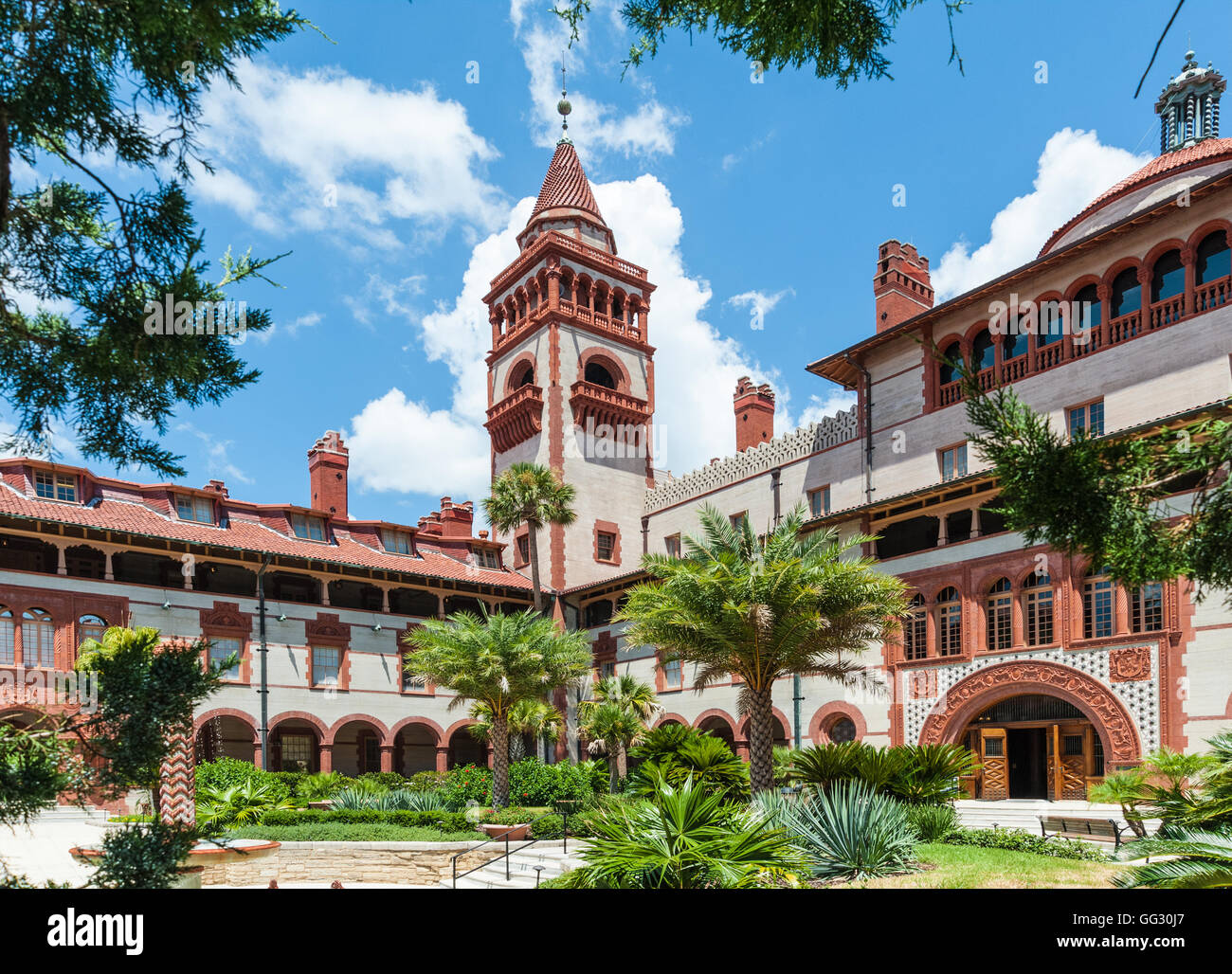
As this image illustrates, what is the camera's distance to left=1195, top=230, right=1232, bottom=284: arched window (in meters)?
23.3

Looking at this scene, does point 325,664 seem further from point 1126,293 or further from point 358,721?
point 1126,293

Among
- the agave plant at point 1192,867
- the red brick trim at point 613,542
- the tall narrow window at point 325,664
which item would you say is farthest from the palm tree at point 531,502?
the agave plant at point 1192,867

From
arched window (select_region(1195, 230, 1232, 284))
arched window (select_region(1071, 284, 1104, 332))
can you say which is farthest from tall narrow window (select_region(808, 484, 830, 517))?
arched window (select_region(1195, 230, 1232, 284))

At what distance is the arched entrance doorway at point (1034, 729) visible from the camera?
76.5ft

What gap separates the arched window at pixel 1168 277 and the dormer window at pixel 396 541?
3029cm

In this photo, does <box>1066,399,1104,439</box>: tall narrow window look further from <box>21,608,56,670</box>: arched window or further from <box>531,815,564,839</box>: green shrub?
<box>21,608,56,670</box>: arched window

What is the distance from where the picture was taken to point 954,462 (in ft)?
95.1

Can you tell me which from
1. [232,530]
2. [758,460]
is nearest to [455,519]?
[232,530]

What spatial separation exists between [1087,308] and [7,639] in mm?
34551

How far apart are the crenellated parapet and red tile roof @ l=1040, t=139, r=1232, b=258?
29.1 ft

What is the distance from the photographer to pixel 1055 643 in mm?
24469
